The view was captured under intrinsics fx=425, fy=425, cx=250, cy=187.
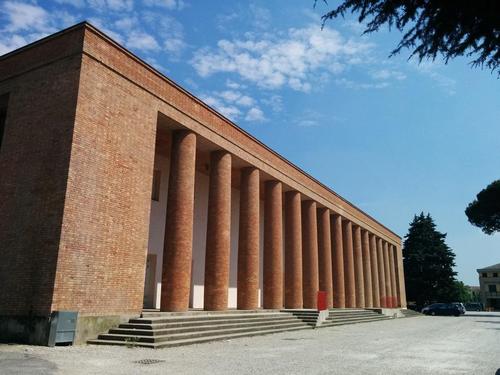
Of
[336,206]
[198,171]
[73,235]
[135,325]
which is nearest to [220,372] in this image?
[135,325]

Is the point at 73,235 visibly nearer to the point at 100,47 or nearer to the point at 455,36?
the point at 100,47

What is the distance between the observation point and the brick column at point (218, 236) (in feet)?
52.4

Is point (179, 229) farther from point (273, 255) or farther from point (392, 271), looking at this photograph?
point (392, 271)

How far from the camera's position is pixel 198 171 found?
21.5 m

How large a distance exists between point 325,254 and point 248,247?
9.67 metres

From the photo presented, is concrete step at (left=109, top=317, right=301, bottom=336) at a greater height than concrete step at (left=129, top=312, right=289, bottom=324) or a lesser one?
lesser

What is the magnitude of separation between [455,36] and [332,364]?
600cm

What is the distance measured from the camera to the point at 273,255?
20.6 meters

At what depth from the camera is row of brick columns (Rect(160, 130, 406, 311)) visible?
14305 mm

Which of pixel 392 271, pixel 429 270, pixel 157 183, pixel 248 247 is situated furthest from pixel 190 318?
pixel 429 270

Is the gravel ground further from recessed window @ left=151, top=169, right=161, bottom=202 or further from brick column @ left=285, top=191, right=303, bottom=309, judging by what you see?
brick column @ left=285, top=191, right=303, bottom=309

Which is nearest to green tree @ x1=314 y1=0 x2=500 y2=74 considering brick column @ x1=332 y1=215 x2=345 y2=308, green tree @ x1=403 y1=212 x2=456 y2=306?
brick column @ x1=332 y1=215 x2=345 y2=308

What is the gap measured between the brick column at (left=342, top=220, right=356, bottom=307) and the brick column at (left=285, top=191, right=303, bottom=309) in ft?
29.3

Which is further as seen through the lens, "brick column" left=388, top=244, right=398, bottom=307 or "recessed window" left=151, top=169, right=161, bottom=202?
"brick column" left=388, top=244, right=398, bottom=307
